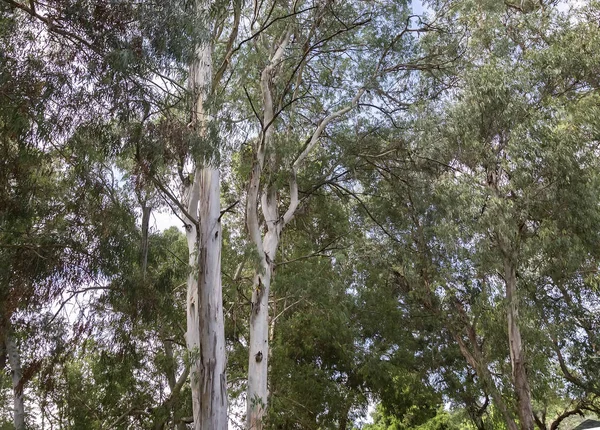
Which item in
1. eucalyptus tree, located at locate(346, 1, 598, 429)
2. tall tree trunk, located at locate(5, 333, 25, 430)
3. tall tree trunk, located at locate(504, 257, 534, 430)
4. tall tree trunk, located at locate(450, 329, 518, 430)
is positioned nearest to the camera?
tall tree trunk, located at locate(5, 333, 25, 430)

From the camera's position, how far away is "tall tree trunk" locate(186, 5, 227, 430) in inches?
199

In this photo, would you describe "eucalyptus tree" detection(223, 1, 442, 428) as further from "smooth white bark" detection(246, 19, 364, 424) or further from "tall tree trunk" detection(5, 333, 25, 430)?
"tall tree trunk" detection(5, 333, 25, 430)

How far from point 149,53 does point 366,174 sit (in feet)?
17.3

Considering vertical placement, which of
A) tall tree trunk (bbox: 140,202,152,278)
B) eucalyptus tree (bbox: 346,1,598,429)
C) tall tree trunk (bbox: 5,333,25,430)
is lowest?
tall tree trunk (bbox: 5,333,25,430)

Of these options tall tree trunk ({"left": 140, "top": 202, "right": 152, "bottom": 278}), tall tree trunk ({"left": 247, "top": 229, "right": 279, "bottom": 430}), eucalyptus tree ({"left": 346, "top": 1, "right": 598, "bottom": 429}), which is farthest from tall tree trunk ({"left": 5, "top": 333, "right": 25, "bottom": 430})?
eucalyptus tree ({"left": 346, "top": 1, "right": 598, "bottom": 429})

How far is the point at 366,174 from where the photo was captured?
937 centimetres

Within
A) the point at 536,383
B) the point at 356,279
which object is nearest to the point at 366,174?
the point at 356,279

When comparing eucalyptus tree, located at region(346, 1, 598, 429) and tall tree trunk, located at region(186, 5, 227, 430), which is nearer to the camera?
tall tree trunk, located at region(186, 5, 227, 430)

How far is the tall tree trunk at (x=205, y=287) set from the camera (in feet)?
16.6

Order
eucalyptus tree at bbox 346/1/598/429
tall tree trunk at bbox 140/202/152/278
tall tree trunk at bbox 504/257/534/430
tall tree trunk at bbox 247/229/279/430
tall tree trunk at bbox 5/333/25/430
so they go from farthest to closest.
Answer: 1. eucalyptus tree at bbox 346/1/598/429
2. tall tree trunk at bbox 504/257/534/430
3. tall tree trunk at bbox 5/333/25/430
4. tall tree trunk at bbox 247/229/279/430
5. tall tree trunk at bbox 140/202/152/278

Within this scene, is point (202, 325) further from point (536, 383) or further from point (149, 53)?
point (536, 383)

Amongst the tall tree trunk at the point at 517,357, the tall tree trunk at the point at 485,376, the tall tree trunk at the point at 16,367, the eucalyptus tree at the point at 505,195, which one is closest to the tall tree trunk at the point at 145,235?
the tall tree trunk at the point at 16,367

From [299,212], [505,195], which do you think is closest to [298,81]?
[299,212]

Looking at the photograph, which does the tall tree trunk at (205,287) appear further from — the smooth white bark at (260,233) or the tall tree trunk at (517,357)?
the tall tree trunk at (517,357)
